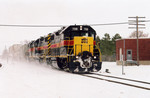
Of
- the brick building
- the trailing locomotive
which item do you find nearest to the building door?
the brick building

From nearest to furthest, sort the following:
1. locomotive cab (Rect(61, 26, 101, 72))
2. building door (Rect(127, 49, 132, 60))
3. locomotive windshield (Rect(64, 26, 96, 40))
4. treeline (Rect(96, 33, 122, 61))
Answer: locomotive cab (Rect(61, 26, 101, 72))
locomotive windshield (Rect(64, 26, 96, 40))
building door (Rect(127, 49, 132, 60))
treeline (Rect(96, 33, 122, 61))

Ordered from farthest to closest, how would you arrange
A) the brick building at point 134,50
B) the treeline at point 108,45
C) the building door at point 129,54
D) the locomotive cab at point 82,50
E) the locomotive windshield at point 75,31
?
1. the treeline at point 108,45
2. the building door at point 129,54
3. the brick building at point 134,50
4. the locomotive windshield at point 75,31
5. the locomotive cab at point 82,50

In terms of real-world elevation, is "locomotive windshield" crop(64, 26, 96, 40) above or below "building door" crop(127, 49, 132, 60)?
above

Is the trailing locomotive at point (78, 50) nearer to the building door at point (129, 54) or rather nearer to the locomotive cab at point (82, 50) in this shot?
the locomotive cab at point (82, 50)

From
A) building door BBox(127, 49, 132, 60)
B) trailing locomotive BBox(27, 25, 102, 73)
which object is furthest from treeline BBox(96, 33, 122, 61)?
trailing locomotive BBox(27, 25, 102, 73)

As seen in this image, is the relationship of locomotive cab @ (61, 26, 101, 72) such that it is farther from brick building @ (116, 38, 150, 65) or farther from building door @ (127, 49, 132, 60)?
building door @ (127, 49, 132, 60)

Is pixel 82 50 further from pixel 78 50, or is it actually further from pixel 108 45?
pixel 108 45

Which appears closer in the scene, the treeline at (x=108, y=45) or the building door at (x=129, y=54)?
the building door at (x=129, y=54)

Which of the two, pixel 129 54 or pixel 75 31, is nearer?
pixel 75 31

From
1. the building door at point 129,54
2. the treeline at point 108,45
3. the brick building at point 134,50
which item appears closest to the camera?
the brick building at point 134,50

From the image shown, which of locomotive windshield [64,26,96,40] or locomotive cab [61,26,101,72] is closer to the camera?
locomotive cab [61,26,101,72]

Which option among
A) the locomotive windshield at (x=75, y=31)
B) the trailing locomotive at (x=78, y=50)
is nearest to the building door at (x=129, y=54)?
the trailing locomotive at (x=78, y=50)

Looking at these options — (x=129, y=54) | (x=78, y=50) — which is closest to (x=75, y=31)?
(x=78, y=50)

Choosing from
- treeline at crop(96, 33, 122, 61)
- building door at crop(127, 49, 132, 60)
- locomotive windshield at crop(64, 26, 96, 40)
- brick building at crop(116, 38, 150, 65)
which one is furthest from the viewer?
treeline at crop(96, 33, 122, 61)
